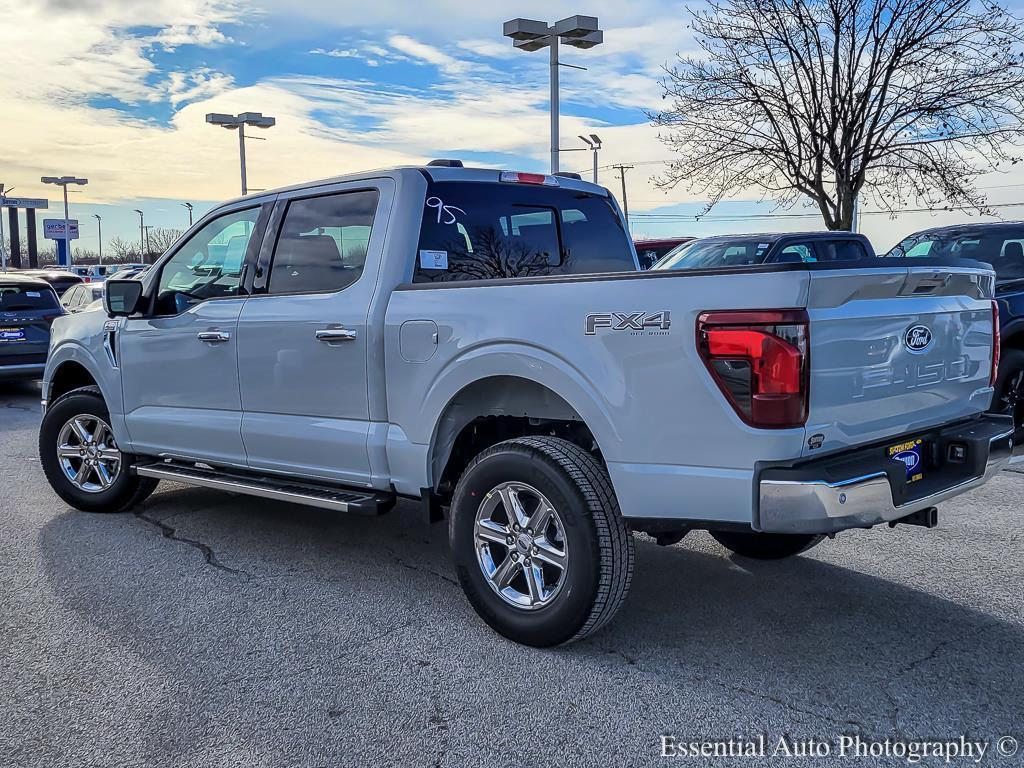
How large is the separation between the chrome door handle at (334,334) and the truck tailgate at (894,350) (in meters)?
2.21

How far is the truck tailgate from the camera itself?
3373mm

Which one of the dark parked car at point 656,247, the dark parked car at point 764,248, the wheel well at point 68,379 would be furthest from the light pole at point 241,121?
the wheel well at point 68,379

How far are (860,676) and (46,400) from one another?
5695 millimetres

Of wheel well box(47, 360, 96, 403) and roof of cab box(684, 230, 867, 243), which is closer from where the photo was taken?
wheel well box(47, 360, 96, 403)

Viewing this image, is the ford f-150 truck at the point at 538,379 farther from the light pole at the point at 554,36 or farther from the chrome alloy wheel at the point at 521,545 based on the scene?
the light pole at the point at 554,36

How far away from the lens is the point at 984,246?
30.3ft

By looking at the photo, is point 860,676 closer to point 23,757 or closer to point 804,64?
point 23,757

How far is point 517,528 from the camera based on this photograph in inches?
160

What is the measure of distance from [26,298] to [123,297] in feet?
27.3

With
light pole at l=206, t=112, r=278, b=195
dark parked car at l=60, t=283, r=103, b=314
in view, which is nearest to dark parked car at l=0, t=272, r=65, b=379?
dark parked car at l=60, t=283, r=103, b=314

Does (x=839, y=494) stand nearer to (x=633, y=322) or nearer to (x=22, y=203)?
(x=633, y=322)

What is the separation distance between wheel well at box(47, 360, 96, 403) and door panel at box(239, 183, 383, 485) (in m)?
2.16

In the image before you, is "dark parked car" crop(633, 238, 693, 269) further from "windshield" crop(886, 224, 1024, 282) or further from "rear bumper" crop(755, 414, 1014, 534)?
"rear bumper" crop(755, 414, 1014, 534)

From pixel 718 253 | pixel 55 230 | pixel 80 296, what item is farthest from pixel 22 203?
pixel 718 253
